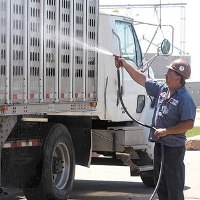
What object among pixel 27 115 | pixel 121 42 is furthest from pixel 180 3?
pixel 27 115

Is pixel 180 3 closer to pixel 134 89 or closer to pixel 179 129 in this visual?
pixel 134 89

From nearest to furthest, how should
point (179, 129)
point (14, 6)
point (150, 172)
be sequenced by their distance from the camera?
point (179, 129) < point (14, 6) < point (150, 172)

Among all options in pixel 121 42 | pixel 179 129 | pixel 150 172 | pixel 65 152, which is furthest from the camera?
pixel 150 172

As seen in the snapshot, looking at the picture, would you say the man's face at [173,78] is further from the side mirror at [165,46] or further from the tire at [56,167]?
the side mirror at [165,46]

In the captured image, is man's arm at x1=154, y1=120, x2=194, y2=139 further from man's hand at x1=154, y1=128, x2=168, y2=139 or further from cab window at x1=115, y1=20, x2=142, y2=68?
cab window at x1=115, y1=20, x2=142, y2=68

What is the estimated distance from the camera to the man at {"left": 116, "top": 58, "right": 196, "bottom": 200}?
23.8ft

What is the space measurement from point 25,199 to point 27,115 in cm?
233

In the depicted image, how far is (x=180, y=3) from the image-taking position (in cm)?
1638

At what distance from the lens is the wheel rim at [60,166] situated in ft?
32.3

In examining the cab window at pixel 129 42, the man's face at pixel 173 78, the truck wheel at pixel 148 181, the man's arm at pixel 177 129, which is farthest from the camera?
the truck wheel at pixel 148 181

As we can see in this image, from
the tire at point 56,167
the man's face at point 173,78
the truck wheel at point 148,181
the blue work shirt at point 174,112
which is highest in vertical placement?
the man's face at point 173,78

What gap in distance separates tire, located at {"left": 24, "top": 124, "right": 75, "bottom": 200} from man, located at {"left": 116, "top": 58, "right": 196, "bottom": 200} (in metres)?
2.43

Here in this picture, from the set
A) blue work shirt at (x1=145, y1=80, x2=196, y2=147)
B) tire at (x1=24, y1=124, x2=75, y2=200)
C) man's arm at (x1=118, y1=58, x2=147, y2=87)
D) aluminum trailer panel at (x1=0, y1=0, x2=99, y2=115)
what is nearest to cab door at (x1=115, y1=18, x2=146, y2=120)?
aluminum trailer panel at (x1=0, y1=0, x2=99, y2=115)

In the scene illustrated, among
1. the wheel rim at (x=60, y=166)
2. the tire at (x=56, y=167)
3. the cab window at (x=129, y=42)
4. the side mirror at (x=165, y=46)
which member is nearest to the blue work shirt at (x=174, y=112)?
the tire at (x=56, y=167)
